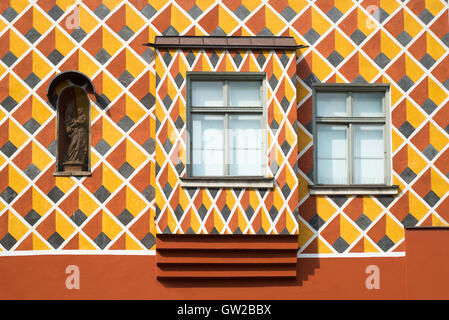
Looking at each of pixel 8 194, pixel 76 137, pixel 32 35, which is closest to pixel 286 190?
pixel 76 137

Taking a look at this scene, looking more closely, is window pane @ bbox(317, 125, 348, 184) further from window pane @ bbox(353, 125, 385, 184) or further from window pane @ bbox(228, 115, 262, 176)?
window pane @ bbox(228, 115, 262, 176)

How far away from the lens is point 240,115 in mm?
10914

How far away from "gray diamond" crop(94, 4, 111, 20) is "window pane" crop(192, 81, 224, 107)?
5.70 feet

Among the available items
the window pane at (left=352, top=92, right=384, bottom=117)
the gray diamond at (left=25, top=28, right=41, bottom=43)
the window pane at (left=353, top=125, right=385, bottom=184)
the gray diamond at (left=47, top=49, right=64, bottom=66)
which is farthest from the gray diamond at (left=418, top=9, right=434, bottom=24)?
the gray diamond at (left=25, top=28, right=41, bottom=43)

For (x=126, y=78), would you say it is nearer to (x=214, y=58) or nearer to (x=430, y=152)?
(x=214, y=58)

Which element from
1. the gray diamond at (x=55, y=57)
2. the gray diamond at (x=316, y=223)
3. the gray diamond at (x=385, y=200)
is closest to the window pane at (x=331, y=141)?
the gray diamond at (x=385, y=200)

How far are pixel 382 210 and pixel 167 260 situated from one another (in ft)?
11.0

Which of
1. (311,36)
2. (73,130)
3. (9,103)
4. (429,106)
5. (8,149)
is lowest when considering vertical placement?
(8,149)

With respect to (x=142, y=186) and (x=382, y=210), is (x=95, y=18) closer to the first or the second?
(x=142, y=186)

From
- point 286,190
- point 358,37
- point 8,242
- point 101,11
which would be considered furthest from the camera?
point 358,37

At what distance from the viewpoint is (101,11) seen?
36.0 feet

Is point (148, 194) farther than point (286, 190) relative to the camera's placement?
Yes

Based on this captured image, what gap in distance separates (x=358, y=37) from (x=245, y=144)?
2.44 metres

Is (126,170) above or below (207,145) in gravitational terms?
below
